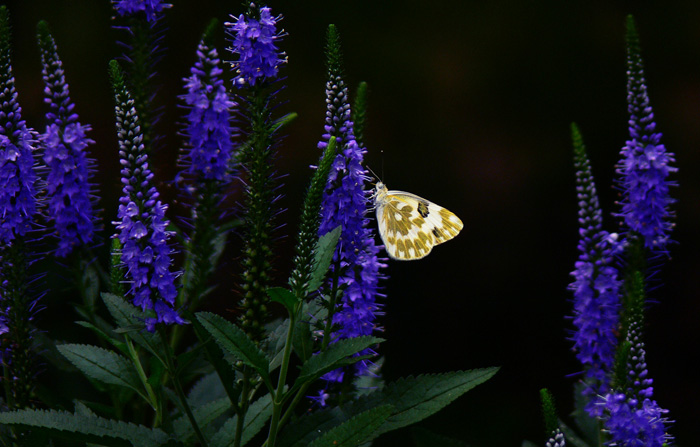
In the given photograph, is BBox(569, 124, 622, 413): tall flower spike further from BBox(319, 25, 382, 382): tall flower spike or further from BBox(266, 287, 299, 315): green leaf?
BBox(266, 287, 299, 315): green leaf

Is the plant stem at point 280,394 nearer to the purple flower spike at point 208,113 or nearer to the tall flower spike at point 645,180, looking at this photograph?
the purple flower spike at point 208,113

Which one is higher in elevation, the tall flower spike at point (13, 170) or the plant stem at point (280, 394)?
the tall flower spike at point (13, 170)

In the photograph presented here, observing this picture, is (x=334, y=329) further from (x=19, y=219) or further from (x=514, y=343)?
(x=514, y=343)

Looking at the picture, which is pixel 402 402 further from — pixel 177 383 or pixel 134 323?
pixel 134 323

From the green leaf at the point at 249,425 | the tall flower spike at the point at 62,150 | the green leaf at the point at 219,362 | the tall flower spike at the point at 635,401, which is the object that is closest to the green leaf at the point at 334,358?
the green leaf at the point at 219,362

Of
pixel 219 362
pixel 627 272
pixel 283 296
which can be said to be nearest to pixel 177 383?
pixel 219 362

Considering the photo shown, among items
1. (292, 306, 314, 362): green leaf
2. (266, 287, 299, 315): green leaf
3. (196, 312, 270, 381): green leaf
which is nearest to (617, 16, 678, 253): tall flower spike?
(292, 306, 314, 362): green leaf
